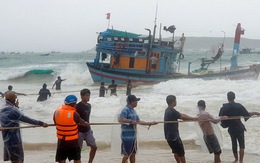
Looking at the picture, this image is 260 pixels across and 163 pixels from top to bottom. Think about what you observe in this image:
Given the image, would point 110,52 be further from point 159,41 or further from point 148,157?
point 148,157

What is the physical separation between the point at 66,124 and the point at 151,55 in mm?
17858

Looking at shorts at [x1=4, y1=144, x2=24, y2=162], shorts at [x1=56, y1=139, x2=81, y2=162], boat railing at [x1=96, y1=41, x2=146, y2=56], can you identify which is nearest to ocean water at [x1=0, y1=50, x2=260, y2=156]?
shorts at [x1=56, y1=139, x2=81, y2=162]

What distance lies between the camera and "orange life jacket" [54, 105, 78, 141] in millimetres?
5434

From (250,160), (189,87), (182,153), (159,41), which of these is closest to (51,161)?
(182,153)

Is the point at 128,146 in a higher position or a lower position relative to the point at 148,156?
higher

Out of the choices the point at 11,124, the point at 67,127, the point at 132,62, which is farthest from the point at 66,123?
the point at 132,62

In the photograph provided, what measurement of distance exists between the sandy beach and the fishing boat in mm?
14446

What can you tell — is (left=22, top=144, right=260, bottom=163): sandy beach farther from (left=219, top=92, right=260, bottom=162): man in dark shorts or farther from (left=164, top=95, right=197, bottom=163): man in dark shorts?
(left=164, top=95, right=197, bottom=163): man in dark shorts

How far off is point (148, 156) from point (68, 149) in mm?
2790

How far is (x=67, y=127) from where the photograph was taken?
5.46 metres

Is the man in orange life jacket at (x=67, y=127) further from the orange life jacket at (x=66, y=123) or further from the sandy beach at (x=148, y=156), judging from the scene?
the sandy beach at (x=148, y=156)

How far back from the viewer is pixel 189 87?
21953mm

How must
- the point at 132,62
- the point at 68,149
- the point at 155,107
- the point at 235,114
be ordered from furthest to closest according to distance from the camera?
the point at 132,62
the point at 155,107
the point at 235,114
the point at 68,149

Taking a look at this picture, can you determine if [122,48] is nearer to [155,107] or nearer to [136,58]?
[136,58]
